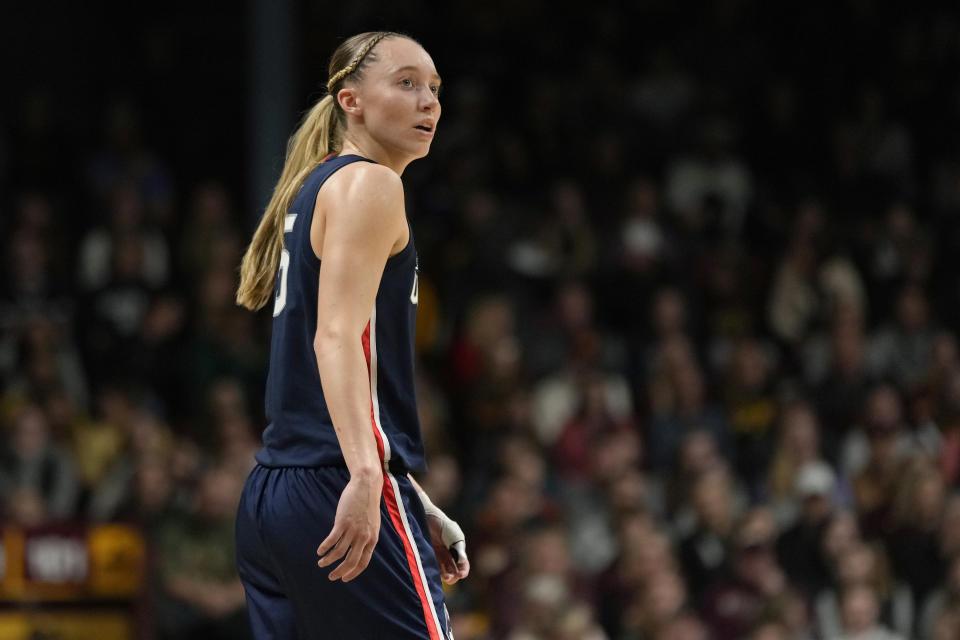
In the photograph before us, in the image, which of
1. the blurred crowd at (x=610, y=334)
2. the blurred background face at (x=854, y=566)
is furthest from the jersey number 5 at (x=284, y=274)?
the blurred background face at (x=854, y=566)

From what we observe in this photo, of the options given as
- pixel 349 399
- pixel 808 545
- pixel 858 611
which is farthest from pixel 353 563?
pixel 808 545

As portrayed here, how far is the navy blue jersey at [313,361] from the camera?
368 cm

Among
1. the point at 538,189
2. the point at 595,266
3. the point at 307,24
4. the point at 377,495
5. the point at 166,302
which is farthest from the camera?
the point at 307,24

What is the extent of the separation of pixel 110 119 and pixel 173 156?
1.91 feet

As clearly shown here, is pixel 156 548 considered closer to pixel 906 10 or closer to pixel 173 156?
pixel 173 156

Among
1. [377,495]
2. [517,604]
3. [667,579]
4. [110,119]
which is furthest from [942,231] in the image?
[377,495]

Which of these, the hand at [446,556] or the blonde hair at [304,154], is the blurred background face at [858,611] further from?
the blonde hair at [304,154]

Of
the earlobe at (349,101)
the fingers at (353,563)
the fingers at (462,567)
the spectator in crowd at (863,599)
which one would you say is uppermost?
the earlobe at (349,101)

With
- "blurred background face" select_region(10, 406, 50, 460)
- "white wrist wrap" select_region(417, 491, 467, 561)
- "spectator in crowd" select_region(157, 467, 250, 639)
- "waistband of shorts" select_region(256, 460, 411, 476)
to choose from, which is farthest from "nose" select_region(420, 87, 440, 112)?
"blurred background face" select_region(10, 406, 50, 460)

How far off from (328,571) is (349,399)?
41cm

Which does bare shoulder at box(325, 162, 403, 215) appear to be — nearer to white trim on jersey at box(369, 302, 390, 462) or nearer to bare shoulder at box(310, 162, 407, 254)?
bare shoulder at box(310, 162, 407, 254)

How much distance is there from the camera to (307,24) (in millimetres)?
14297

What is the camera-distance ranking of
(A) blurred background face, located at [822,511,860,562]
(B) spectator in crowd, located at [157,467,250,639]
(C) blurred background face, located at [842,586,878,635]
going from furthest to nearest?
(A) blurred background face, located at [822,511,860,562] → (C) blurred background face, located at [842,586,878,635] → (B) spectator in crowd, located at [157,467,250,639]

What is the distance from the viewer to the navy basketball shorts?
11.8ft
